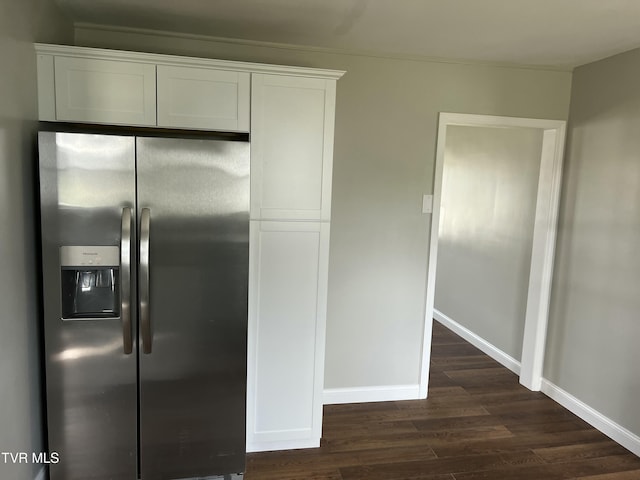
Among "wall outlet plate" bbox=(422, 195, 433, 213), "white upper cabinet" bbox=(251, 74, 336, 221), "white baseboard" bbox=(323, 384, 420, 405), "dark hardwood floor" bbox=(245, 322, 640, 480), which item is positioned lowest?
"dark hardwood floor" bbox=(245, 322, 640, 480)

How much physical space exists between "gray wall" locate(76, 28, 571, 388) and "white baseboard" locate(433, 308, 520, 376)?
1.04 m

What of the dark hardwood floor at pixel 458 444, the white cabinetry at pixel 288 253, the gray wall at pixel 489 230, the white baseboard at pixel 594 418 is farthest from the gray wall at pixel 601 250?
the white cabinetry at pixel 288 253

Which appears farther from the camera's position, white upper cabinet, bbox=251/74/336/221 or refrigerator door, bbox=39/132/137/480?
white upper cabinet, bbox=251/74/336/221

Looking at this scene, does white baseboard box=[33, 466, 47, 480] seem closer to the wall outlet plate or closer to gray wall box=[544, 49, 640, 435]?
the wall outlet plate

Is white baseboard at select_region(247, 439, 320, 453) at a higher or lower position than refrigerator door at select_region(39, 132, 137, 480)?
lower

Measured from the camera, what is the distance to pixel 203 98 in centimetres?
232

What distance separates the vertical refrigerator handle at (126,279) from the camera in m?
2.04

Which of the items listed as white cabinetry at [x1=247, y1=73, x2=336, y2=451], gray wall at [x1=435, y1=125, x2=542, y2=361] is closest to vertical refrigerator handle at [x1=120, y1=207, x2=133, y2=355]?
white cabinetry at [x1=247, y1=73, x2=336, y2=451]

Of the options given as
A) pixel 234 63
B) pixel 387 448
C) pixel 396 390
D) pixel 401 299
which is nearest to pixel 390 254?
pixel 401 299

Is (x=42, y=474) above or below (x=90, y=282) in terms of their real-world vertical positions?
below

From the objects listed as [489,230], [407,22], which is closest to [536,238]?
[489,230]

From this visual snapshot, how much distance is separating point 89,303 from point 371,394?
2.02m

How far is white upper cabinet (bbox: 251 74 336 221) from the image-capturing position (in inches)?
94.7

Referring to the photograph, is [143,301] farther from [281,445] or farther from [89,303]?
[281,445]
